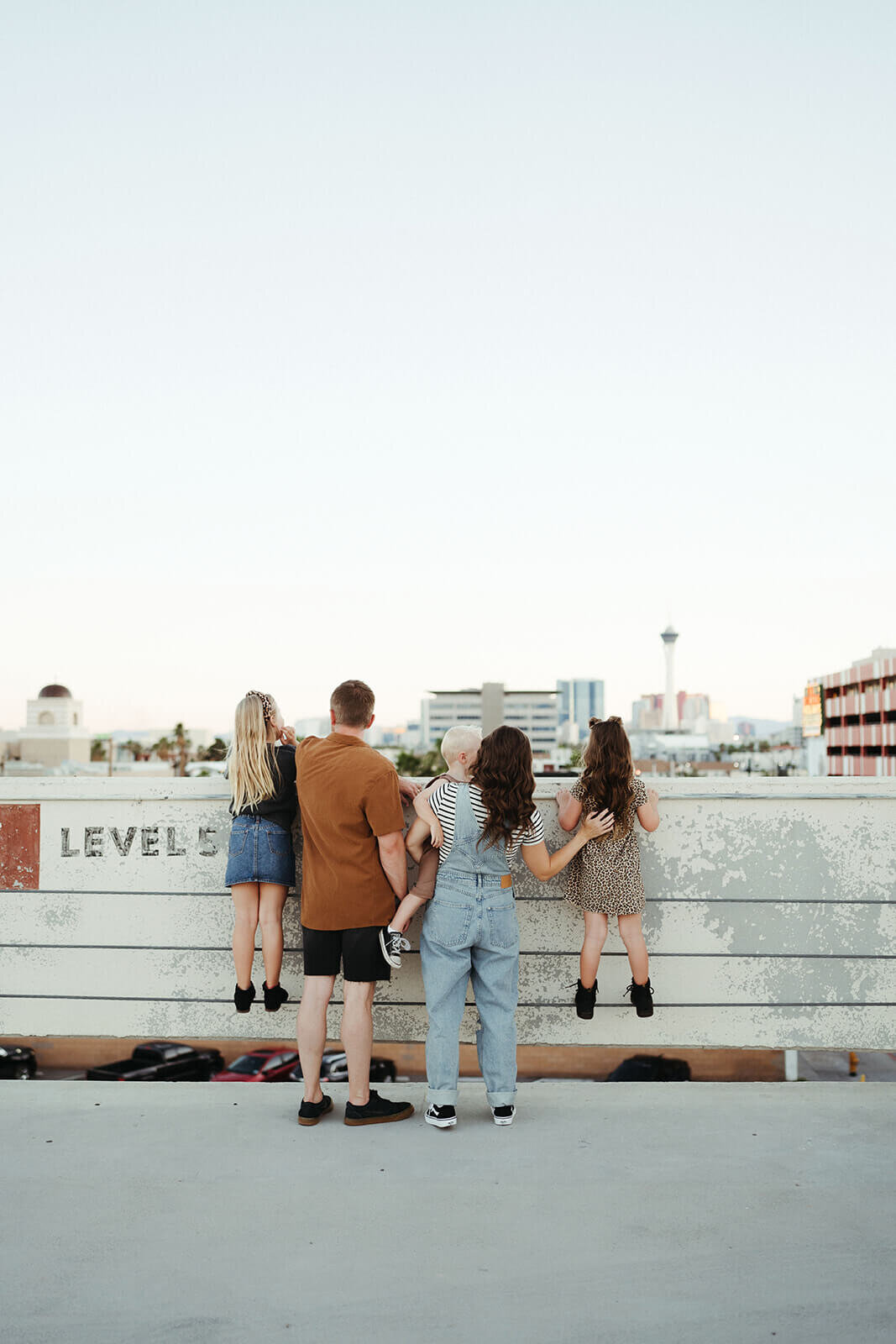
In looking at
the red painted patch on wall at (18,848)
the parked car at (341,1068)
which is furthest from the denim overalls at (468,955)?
the parked car at (341,1068)

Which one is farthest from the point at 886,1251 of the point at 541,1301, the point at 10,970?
the point at 10,970

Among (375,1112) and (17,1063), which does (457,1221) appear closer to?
(375,1112)

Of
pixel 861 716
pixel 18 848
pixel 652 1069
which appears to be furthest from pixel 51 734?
pixel 18 848

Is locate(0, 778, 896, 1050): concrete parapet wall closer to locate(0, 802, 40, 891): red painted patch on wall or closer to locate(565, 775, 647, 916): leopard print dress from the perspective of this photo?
locate(565, 775, 647, 916): leopard print dress

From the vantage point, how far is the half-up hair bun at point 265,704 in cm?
446

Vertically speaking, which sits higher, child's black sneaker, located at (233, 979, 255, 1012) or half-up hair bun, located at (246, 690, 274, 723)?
half-up hair bun, located at (246, 690, 274, 723)

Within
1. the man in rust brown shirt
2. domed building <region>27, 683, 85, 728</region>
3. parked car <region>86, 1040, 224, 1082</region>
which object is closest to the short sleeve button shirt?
the man in rust brown shirt

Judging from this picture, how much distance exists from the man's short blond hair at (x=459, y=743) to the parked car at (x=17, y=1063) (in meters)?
20.6

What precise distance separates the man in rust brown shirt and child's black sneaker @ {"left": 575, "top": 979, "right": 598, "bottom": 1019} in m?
1.02

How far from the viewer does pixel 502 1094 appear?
4.14 m

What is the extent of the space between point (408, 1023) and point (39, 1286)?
7.61 ft

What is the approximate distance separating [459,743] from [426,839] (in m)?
0.44

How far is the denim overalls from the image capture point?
4.03m

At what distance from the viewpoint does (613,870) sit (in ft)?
15.1
